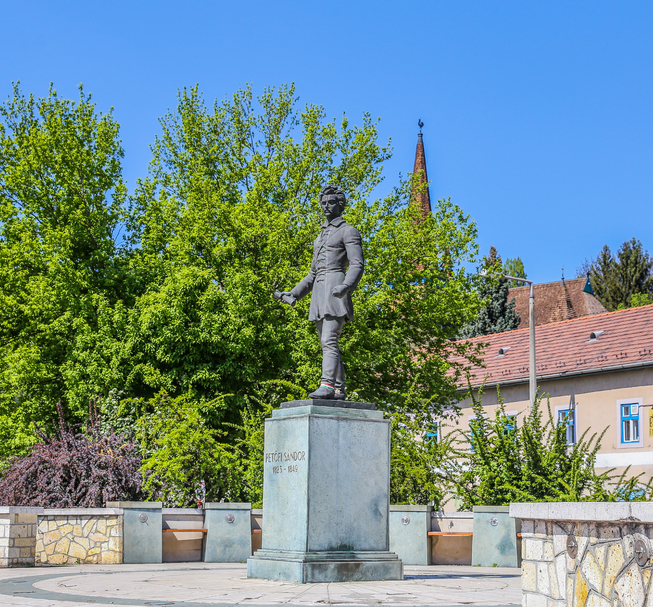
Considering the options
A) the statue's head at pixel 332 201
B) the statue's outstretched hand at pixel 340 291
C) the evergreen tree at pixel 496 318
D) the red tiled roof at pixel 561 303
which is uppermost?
the red tiled roof at pixel 561 303

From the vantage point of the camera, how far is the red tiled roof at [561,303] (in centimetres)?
5984

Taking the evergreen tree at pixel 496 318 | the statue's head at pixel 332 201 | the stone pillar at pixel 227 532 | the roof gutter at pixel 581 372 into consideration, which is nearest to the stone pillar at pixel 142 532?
the stone pillar at pixel 227 532

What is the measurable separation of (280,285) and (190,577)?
1590 centimetres

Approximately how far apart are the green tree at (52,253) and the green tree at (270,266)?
142cm

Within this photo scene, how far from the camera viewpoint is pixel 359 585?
962 centimetres

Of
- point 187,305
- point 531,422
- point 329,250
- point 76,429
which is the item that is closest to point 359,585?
point 329,250

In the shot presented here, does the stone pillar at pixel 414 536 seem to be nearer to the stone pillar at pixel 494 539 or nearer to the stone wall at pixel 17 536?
the stone pillar at pixel 494 539

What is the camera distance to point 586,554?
619 centimetres

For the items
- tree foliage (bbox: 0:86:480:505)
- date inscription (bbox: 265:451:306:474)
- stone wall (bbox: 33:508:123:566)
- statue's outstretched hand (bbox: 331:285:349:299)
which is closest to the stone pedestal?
date inscription (bbox: 265:451:306:474)

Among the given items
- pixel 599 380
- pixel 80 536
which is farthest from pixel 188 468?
pixel 599 380

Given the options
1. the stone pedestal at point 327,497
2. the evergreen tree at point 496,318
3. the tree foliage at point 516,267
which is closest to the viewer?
the stone pedestal at point 327,497

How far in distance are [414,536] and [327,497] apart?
4919 millimetres

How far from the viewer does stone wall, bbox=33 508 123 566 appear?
1350 cm

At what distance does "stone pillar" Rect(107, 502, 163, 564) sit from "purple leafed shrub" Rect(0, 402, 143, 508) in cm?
175
